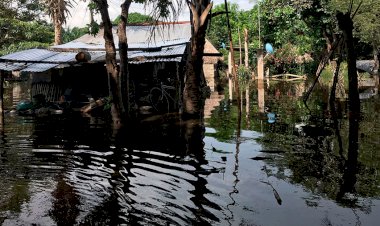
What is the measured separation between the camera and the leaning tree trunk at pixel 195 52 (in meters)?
14.4

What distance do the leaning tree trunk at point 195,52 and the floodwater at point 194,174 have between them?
116cm

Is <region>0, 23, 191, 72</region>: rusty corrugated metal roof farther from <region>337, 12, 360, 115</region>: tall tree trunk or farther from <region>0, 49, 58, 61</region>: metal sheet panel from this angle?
<region>337, 12, 360, 115</region>: tall tree trunk

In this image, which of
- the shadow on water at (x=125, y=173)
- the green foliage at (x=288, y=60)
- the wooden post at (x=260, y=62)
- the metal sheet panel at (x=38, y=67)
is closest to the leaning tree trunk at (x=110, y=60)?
the shadow on water at (x=125, y=173)

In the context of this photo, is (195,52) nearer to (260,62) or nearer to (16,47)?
(260,62)

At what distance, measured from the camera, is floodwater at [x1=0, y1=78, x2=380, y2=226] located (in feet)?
19.2

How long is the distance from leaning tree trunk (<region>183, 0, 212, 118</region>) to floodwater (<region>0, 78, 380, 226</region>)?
3.80 ft

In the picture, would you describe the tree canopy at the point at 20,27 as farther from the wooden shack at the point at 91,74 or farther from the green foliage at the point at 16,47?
the wooden shack at the point at 91,74

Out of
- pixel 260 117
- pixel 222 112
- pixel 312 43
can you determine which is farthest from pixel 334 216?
pixel 312 43

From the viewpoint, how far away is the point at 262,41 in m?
42.1

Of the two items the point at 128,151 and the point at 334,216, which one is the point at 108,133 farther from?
the point at 334,216

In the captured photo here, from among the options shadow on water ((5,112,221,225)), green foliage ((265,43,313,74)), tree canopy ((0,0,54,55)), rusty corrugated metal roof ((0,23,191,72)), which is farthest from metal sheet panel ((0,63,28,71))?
green foliage ((265,43,313,74))

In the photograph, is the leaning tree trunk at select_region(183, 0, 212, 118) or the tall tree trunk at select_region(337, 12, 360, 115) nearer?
the tall tree trunk at select_region(337, 12, 360, 115)

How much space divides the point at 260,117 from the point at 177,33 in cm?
1136

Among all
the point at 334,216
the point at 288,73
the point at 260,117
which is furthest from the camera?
the point at 288,73
